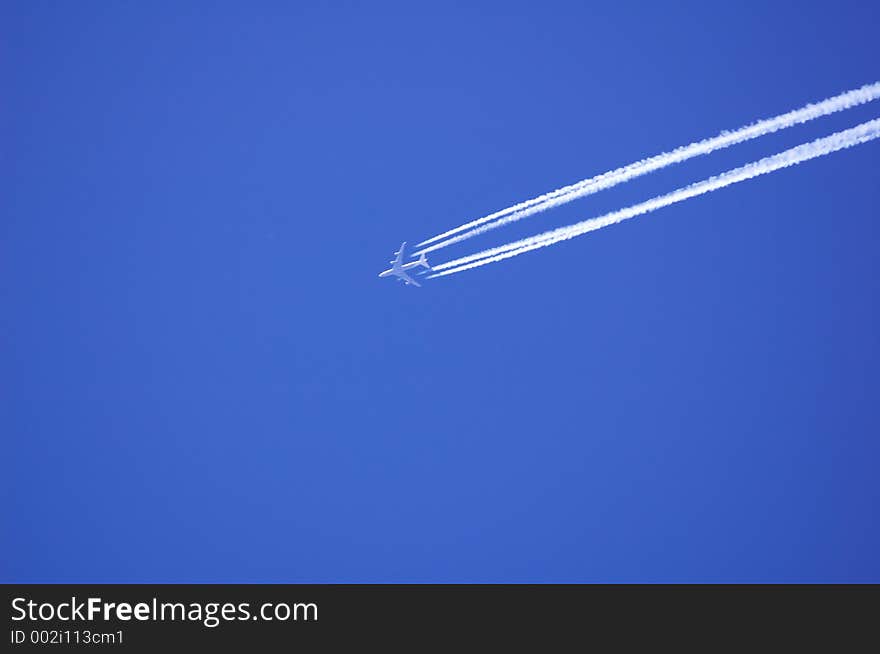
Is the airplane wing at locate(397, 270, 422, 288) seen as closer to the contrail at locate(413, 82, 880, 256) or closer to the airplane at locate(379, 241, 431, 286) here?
the airplane at locate(379, 241, 431, 286)

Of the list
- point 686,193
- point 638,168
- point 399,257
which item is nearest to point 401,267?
point 399,257

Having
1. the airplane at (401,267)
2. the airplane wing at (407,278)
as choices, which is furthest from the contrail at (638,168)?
the airplane wing at (407,278)

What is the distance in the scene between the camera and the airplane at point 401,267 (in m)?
7.23

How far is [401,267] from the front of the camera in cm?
725

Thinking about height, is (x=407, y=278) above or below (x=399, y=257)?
below

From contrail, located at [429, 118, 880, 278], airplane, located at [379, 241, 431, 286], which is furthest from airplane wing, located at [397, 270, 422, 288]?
contrail, located at [429, 118, 880, 278]

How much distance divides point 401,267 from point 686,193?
2.76m

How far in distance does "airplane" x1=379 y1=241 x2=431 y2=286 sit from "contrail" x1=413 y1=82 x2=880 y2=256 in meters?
0.10

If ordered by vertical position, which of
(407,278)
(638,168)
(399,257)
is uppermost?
(638,168)

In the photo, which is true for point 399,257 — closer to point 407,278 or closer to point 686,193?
point 407,278

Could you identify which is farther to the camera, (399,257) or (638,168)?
(399,257)
